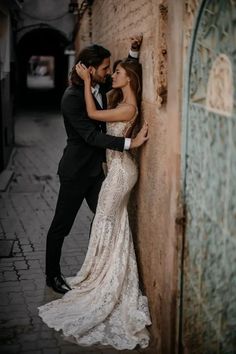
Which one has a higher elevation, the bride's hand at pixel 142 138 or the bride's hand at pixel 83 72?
the bride's hand at pixel 83 72

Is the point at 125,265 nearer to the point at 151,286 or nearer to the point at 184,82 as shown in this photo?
the point at 151,286

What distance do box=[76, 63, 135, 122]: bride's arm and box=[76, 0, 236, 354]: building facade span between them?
0.19 metres

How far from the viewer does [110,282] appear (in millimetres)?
4578

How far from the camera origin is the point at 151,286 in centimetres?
436

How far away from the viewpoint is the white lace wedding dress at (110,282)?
168 inches

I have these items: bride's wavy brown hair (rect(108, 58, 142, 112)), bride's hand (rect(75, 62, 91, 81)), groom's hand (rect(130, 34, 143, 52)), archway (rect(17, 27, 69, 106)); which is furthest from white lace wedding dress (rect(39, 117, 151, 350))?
archway (rect(17, 27, 69, 106))

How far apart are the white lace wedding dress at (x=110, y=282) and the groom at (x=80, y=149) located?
0.70ft

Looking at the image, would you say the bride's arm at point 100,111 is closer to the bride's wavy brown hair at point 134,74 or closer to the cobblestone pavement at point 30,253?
the bride's wavy brown hair at point 134,74

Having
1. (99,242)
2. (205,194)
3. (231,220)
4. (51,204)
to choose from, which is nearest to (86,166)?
(99,242)

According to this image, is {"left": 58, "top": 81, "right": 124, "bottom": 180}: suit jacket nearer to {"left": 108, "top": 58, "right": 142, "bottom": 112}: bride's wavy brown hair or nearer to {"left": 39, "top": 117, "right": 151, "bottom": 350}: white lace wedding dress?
{"left": 39, "top": 117, "right": 151, "bottom": 350}: white lace wedding dress

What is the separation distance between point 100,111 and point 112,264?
144cm

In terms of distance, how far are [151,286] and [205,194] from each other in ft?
5.69

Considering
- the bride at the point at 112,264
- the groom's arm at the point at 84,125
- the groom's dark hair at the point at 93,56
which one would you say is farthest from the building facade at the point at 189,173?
the groom's dark hair at the point at 93,56

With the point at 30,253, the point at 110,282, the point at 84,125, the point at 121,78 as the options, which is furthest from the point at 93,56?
the point at 30,253
